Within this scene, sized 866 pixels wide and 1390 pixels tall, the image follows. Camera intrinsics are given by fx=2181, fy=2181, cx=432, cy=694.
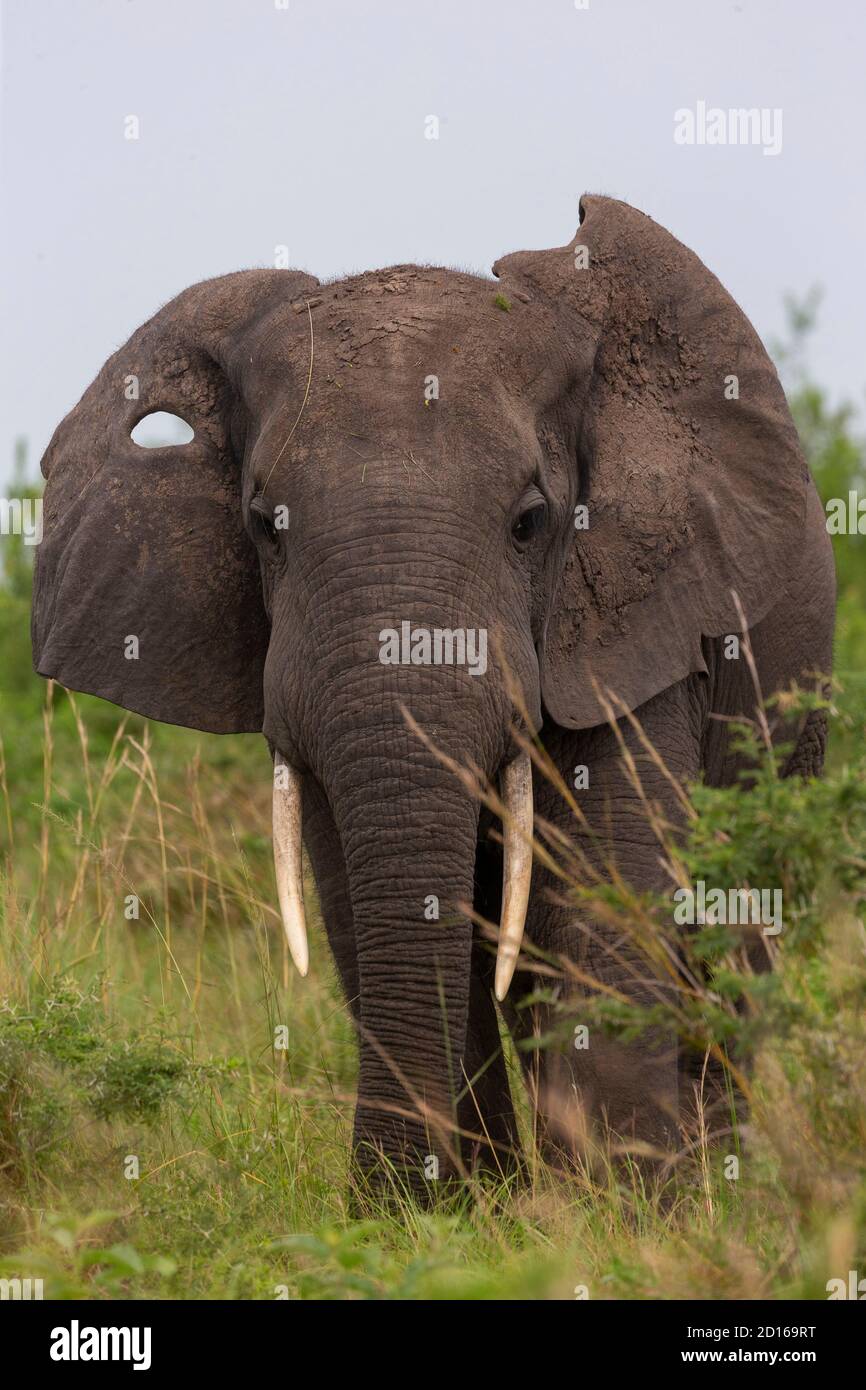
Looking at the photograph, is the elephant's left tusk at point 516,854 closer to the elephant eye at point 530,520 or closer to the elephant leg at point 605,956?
the elephant leg at point 605,956

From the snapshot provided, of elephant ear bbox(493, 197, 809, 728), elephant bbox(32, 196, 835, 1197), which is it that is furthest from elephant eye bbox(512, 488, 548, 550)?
elephant ear bbox(493, 197, 809, 728)

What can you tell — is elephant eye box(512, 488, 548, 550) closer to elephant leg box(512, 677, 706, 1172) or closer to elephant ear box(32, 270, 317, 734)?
elephant leg box(512, 677, 706, 1172)

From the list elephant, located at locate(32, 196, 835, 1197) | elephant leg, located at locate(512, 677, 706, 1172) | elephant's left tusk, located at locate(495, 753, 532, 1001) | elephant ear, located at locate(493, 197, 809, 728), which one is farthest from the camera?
elephant ear, located at locate(493, 197, 809, 728)

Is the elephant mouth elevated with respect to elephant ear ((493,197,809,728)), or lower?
lower

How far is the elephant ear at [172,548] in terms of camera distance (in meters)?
7.41

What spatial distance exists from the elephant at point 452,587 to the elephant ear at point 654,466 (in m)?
0.01

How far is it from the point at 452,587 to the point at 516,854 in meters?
0.85

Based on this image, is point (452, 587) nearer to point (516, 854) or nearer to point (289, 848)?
point (516, 854)

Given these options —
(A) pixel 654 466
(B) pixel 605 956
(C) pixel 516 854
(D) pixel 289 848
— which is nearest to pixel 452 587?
(C) pixel 516 854

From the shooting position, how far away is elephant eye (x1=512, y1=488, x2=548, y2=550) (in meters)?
6.71

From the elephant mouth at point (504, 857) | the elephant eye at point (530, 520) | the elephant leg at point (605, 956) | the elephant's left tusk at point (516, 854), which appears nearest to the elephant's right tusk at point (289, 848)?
the elephant mouth at point (504, 857)

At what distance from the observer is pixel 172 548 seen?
7.44 meters
